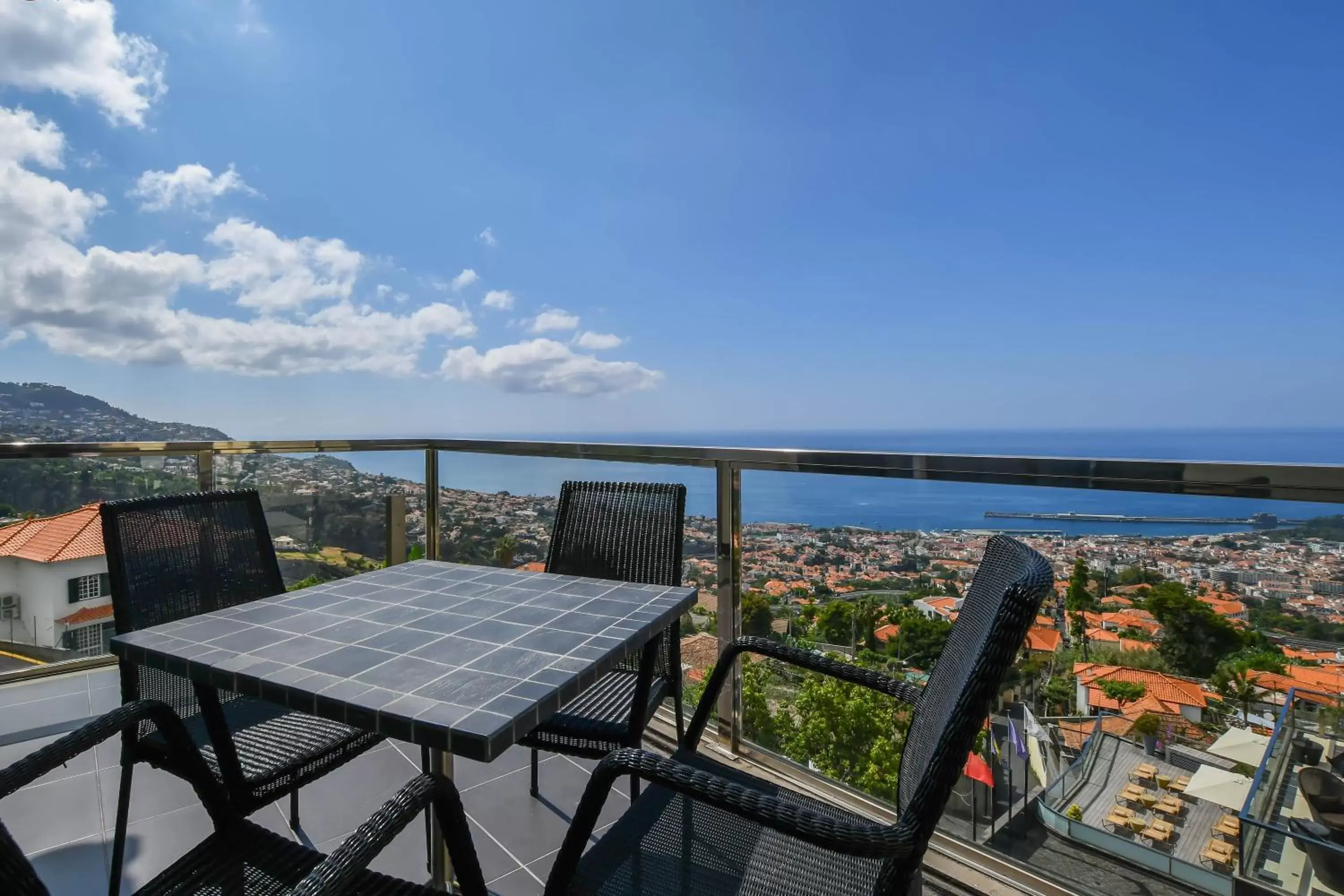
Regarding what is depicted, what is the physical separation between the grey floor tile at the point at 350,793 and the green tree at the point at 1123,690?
2.16 metres

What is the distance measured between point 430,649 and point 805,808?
0.81 meters

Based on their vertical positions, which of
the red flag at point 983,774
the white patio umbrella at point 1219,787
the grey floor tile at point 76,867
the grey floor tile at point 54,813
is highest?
the white patio umbrella at point 1219,787

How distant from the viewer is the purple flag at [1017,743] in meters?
1.72

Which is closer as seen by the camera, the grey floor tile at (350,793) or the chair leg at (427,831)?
the chair leg at (427,831)

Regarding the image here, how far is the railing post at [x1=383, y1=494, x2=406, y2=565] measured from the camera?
13.2 feet

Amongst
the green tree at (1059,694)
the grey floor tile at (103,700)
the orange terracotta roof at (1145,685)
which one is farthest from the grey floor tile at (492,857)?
the grey floor tile at (103,700)

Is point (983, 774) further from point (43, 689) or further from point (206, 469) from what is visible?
point (43, 689)

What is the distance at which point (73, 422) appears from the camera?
13.3ft

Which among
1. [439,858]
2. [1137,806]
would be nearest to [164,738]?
[439,858]

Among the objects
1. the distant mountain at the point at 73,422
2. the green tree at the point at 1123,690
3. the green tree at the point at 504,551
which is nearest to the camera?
the green tree at the point at 1123,690

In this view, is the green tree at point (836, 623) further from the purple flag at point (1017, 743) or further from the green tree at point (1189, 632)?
the green tree at point (1189, 632)

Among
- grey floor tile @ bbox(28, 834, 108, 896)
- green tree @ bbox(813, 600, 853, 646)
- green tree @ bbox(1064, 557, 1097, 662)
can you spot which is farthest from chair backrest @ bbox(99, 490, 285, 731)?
green tree @ bbox(1064, 557, 1097, 662)

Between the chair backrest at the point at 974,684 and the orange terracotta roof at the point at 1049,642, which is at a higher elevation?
the chair backrest at the point at 974,684

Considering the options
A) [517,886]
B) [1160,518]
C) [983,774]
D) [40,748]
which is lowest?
[517,886]
